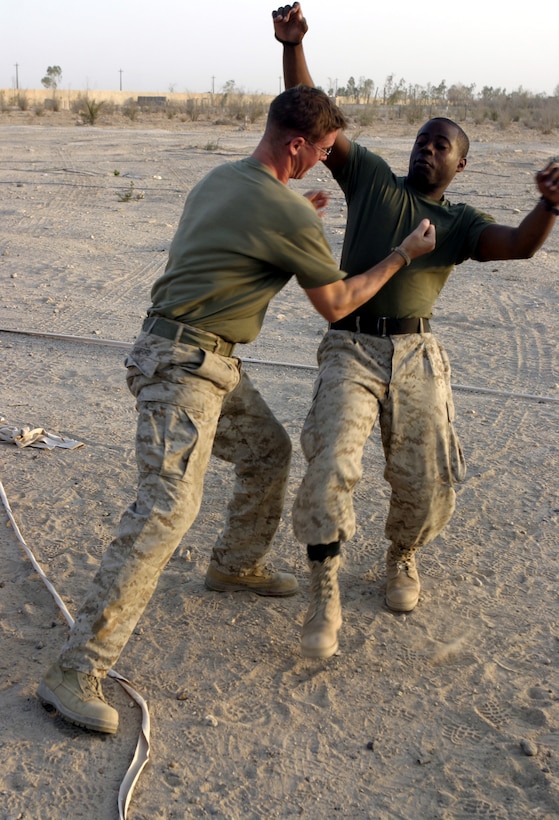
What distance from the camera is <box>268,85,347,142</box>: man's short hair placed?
132 inches

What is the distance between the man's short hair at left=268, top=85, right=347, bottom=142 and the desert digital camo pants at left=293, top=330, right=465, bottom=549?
3.11 feet

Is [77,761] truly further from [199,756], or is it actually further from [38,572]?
[38,572]

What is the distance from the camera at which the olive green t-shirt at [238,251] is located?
10.8ft

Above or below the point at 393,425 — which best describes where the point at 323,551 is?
below

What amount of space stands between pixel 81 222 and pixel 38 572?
29.0ft

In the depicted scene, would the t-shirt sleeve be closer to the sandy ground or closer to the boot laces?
the sandy ground

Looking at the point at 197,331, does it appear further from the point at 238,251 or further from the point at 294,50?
the point at 294,50

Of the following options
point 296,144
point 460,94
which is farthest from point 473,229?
point 460,94

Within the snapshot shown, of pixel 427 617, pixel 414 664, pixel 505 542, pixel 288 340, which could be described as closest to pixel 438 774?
pixel 414 664

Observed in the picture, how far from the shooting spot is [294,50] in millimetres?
4199

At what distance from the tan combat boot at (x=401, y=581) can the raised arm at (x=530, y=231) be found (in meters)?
1.34

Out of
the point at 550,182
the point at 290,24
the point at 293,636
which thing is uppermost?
the point at 290,24

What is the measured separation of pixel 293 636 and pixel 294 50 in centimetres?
253

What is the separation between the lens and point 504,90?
4803 cm
